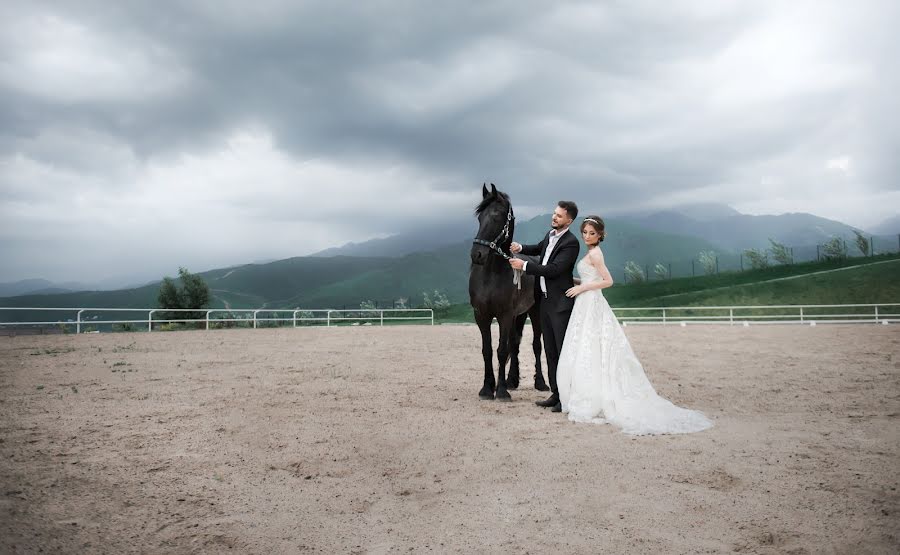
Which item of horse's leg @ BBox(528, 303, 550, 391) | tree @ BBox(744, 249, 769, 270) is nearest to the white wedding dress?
horse's leg @ BBox(528, 303, 550, 391)

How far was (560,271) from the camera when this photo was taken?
6.02 m

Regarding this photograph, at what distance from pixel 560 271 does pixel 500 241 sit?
3.15 ft

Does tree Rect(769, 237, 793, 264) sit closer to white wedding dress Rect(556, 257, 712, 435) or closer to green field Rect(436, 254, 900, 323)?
green field Rect(436, 254, 900, 323)

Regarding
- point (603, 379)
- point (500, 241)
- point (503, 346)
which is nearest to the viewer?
point (603, 379)

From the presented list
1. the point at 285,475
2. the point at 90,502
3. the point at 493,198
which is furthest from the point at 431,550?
the point at 493,198

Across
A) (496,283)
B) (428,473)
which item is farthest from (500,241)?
(428,473)

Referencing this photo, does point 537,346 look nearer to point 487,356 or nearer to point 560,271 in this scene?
point 487,356

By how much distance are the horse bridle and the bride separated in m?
1.02

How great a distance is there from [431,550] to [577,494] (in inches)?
A: 48.5

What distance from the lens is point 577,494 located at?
356cm

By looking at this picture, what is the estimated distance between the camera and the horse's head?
6156 mm

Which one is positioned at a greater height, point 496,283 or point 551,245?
point 551,245

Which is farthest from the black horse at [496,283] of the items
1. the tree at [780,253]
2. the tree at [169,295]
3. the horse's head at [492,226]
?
the tree at [780,253]

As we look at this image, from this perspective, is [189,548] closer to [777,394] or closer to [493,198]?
[493,198]
